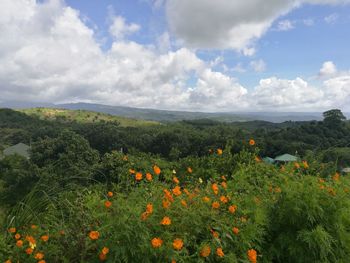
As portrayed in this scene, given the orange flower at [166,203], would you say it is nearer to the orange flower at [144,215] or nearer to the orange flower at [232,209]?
the orange flower at [144,215]

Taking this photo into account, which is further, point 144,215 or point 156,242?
point 144,215

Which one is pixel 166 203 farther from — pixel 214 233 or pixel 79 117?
pixel 79 117

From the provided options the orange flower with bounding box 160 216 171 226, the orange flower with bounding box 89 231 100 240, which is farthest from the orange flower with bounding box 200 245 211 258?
the orange flower with bounding box 89 231 100 240

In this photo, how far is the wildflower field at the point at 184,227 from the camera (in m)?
2.06

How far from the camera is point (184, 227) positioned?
2.35 metres

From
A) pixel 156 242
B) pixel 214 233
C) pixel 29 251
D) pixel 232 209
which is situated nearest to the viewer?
pixel 156 242

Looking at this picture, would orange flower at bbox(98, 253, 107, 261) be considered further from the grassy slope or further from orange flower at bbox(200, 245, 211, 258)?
the grassy slope

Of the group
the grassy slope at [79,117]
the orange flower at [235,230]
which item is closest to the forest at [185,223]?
the orange flower at [235,230]

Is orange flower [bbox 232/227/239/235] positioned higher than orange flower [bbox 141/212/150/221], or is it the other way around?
orange flower [bbox 141/212/150/221]

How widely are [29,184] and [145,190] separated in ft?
77.5

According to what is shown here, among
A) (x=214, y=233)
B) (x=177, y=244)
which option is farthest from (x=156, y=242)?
(x=214, y=233)

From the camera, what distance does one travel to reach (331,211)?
2.76 meters

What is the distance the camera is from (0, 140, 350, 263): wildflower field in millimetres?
2059

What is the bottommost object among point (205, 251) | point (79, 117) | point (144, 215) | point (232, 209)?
point (79, 117)
